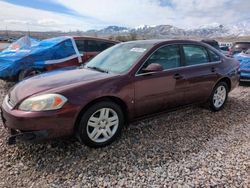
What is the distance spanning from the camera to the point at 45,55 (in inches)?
267

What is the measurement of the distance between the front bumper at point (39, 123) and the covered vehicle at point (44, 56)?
12.3 ft

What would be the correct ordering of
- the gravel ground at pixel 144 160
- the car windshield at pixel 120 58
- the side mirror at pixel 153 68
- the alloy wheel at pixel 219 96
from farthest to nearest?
the alloy wheel at pixel 219 96 < the car windshield at pixel 120 58 < the side mirror at pixel 153 68 < the gravel ground at pixel 144 160

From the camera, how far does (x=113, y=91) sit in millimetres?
3418

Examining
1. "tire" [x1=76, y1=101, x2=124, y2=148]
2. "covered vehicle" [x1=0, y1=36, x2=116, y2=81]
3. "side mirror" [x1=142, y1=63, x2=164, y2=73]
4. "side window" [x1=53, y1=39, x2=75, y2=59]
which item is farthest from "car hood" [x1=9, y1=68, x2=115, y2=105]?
"side window" [x1=53, y1=39, x2=75, y2=59]

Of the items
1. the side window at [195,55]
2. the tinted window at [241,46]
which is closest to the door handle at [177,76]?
the side window at [195,55]

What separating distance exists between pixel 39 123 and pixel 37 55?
166 inches

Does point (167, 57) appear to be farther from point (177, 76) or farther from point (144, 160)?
point (144, 160)

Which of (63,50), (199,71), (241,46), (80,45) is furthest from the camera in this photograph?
(241,46)

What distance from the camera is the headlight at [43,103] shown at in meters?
2.98

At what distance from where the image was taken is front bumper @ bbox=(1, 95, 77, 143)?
2.93 m

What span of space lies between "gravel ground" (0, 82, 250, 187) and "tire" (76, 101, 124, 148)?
0.44ft

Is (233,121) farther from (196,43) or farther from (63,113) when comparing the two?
(63,113)

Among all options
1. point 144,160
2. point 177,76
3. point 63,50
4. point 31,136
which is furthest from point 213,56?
point 63,50

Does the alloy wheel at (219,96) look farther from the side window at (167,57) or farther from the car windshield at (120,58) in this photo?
the car windshield at (120,58)
